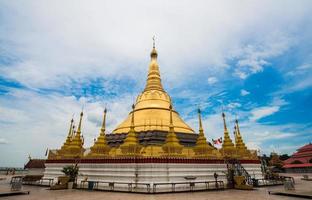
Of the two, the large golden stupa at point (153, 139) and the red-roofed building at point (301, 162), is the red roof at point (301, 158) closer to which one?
the red-roofed building at point (301, 162)

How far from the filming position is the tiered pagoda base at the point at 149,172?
60.8ft

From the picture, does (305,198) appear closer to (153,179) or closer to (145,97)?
(153,179)

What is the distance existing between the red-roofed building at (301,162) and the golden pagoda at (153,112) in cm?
3496

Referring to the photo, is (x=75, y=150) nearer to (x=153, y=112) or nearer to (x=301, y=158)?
(x=153, y=112)

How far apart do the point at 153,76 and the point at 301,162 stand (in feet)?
142

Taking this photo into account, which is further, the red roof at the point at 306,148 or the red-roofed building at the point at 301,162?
the red roof at the point at 306,148

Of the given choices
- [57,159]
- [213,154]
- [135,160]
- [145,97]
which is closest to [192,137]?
[213,154]

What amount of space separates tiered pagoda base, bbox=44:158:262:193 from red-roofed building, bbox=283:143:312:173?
39.1 metres

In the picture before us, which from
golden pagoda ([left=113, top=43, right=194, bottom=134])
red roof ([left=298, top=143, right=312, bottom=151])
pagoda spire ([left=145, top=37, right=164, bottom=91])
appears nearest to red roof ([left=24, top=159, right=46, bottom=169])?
golden pagoda ([left=113, top=43, right=194, bottom=134])

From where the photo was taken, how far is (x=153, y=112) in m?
32.7

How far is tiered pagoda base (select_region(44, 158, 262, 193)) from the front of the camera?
18531mm

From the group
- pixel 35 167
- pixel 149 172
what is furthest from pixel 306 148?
pixel 35 167

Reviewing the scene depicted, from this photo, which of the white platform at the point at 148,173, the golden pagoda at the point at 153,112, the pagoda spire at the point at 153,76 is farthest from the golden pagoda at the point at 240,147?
the pagoda spire at the point at 153,76

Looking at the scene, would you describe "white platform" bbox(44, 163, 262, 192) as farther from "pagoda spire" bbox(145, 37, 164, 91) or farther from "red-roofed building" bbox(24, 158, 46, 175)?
"pagoda spire" bbox(145, 37, 164, 91)
